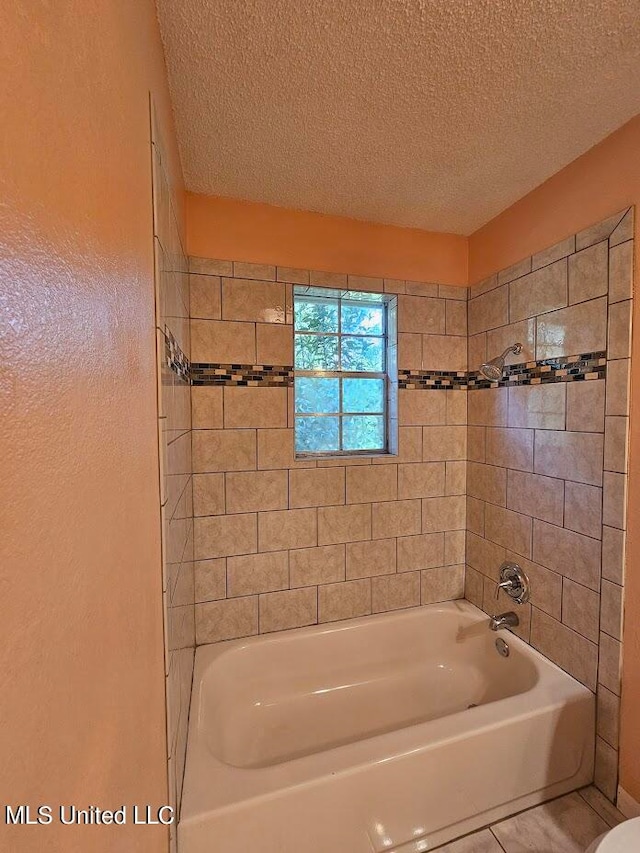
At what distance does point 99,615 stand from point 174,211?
53.0 inches

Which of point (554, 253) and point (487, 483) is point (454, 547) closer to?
point (487, 483)

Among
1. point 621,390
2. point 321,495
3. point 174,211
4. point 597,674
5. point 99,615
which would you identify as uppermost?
point 174,211

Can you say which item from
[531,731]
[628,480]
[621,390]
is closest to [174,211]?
[621,390]

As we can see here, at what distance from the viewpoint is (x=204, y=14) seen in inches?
37.4

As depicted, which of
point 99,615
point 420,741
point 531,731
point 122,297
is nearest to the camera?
point 99,615

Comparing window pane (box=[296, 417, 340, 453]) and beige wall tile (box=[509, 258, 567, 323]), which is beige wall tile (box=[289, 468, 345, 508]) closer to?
window pane (box=[296, 417, 340, 453])

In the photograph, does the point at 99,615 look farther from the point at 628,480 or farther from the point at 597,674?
the point at 597,674

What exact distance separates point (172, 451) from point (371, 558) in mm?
1356

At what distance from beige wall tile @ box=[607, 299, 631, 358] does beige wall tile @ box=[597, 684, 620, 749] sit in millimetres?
1289

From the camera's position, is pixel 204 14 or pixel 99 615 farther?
pixel 204 14

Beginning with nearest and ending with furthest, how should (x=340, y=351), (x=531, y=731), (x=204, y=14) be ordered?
1. (x=204, y=14)
2. (x=531, y=731)
3. (x=340, y=351)

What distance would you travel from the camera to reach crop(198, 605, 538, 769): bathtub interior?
1.60m

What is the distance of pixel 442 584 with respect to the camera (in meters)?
2.13

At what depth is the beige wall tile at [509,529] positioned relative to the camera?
173cm
